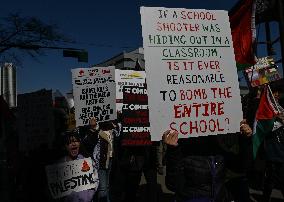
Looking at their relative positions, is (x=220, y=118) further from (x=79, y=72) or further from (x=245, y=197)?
(x=79, y=72)

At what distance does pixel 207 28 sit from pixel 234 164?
119 cm

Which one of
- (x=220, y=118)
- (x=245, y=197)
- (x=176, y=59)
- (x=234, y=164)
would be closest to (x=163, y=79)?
(x=176, y=59)

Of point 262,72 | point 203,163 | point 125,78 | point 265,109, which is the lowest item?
point 203,163

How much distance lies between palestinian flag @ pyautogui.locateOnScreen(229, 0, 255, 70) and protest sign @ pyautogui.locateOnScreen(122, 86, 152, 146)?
2.56 m

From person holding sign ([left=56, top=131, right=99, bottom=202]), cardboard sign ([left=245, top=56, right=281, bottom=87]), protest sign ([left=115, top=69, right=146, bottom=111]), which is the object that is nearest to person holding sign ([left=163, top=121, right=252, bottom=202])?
person holding sign ([left=56, top=131, right=99, bottom=202])

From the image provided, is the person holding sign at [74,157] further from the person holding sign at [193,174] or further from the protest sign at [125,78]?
the protest sign at [125,78]

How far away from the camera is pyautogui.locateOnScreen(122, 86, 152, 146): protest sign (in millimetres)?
8141

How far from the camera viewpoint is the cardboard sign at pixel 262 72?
5938mm

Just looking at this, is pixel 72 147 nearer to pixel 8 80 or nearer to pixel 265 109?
pixel 265 109

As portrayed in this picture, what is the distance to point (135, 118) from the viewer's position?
8320 millimetres

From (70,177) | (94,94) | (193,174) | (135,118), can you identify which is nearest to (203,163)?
(193,174)

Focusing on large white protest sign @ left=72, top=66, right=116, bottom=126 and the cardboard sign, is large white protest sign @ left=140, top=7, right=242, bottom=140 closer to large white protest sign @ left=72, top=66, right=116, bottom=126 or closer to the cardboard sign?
the cardboard sign

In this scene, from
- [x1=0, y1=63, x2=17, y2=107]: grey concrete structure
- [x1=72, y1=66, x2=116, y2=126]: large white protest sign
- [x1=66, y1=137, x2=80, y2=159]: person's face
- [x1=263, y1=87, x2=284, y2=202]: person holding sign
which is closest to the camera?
A: [x1=66, y1=137, x2=80, y2=159]: person's face

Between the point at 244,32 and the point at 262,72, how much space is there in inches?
20.7
